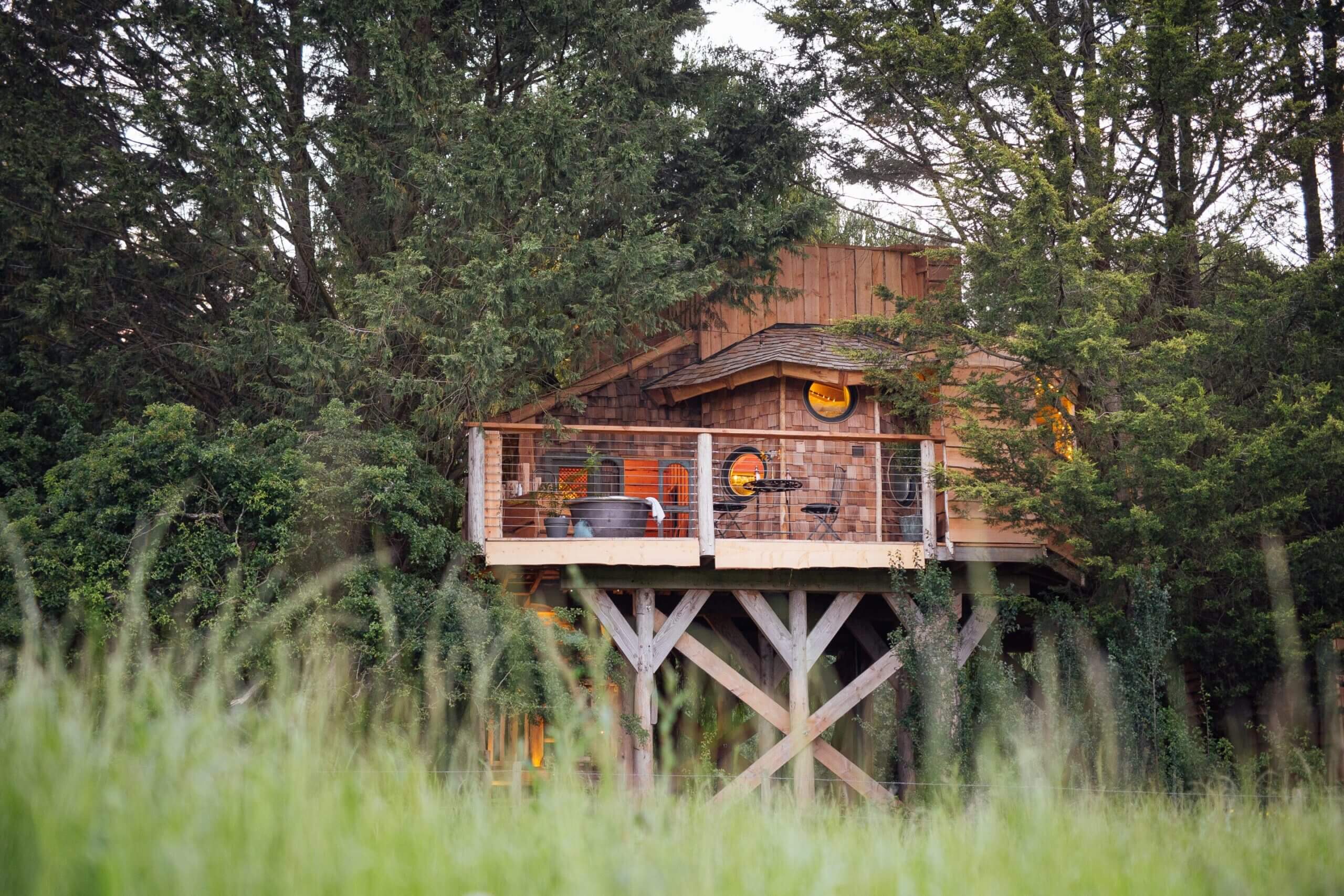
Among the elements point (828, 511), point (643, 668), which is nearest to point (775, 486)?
point (828, 511)

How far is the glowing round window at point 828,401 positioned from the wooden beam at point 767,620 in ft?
8.85

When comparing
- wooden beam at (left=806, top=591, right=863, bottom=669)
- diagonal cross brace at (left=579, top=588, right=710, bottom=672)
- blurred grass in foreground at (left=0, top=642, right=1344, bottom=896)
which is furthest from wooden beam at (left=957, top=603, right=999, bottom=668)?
blurred grass in foreground at (left=0, top=642, right=1344, bottom=896)

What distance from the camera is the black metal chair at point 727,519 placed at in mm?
12511

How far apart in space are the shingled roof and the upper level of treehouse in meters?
0.03

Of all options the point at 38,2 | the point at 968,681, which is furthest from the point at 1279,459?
the point at 38,2

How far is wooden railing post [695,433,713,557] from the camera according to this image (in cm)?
1137

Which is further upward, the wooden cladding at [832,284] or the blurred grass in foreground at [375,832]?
the wooden cladding at [832,284]

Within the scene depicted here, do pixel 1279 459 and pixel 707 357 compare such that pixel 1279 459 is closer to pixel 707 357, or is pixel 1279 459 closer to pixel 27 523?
pixel 707 357

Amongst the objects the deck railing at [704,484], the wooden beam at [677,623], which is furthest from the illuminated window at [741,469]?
the wooden beam at [677,623]

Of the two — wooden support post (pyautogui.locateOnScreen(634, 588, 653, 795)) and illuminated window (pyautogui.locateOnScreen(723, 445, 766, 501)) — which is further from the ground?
illuminated window (pyautogui.locateOnScreen(723, 445, 766, 501))

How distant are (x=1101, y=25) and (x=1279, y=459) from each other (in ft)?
22.7

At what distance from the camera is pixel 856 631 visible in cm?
1503

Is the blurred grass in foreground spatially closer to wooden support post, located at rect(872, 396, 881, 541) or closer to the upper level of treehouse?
the upper level of treehouse

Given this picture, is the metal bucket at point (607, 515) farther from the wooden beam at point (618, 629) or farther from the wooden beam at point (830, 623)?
the wooden beam at point (830, 623)
